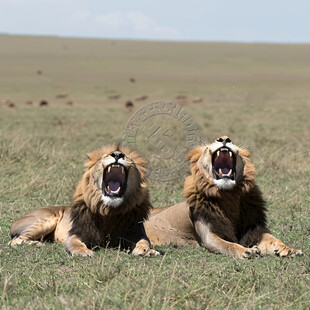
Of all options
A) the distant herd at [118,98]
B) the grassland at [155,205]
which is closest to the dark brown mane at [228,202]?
the grassland at [155,205]

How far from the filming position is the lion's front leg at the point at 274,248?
533 centimetres

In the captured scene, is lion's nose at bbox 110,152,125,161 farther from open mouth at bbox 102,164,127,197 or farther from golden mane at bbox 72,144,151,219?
golden mane at bbox 72,144,151,219

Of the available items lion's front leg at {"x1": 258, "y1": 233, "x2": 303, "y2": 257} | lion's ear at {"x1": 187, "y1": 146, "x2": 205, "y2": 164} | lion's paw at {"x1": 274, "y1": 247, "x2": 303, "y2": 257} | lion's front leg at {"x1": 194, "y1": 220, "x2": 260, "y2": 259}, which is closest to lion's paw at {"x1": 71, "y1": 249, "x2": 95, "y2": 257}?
lion's front leg at {"x1": 194, "y1": 220, "x2": 260, "y2": 259}

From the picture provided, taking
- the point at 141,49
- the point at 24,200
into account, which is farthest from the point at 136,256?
the point at 141,49

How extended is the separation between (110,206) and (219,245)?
1.05m

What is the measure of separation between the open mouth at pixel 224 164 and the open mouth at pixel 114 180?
0.85 m

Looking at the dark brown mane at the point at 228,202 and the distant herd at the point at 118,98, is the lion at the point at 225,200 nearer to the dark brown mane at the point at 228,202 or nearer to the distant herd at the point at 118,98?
the dark brown mane at the point at 228,202

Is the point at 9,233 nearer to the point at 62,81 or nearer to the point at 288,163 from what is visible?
the point at 288,163

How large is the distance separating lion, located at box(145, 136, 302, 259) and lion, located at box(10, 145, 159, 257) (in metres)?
0.50

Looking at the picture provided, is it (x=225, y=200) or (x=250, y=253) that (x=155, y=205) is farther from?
(x=250, y=253)

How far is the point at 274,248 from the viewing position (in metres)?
5.50

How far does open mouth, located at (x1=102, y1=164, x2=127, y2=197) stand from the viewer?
18.4 feet

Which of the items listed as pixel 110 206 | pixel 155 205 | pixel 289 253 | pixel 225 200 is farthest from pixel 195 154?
pixel 155 205

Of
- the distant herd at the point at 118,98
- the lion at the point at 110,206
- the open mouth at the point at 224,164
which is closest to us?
the lion at the point at 110,206
